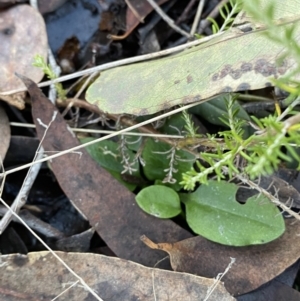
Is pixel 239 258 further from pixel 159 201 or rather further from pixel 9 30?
pixel 9 30

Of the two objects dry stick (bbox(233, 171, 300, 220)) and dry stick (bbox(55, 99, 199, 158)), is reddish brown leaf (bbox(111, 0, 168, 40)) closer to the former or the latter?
dry stick (bbox(55, 99, 199, 158))

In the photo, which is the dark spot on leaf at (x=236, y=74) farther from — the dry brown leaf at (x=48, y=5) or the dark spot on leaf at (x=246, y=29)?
the dry brown leaf at (x=48, y=5)

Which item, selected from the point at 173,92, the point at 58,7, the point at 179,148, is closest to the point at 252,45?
the point at 173,92

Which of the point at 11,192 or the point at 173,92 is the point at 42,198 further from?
the point at 173,92

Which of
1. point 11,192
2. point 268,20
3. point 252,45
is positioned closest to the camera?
point 268,20

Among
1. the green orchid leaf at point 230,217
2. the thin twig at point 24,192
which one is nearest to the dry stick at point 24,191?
the thin twig at point 24,192

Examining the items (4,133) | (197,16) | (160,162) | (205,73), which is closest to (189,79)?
(205,73)
